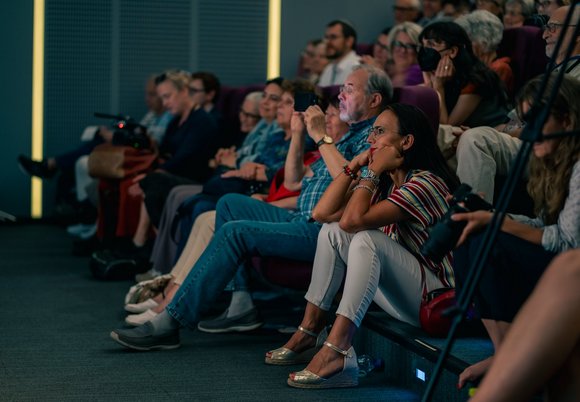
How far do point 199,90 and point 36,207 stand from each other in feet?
7.63

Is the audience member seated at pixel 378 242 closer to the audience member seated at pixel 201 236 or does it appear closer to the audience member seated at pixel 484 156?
the audience member seated at pixel 484 156

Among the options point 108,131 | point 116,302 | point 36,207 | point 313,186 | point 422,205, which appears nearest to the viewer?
point 422,205

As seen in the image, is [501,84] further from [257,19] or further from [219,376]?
[257,19]

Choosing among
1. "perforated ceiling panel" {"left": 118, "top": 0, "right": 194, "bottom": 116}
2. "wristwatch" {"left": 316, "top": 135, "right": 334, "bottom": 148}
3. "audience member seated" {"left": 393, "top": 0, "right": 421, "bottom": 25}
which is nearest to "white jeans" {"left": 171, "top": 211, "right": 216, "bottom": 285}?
"wristwatch" {"left": 316, "top": 135, "right": 334, "bottom": 148}

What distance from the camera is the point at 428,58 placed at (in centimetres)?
401

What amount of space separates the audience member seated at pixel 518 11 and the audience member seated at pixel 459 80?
1230 mm

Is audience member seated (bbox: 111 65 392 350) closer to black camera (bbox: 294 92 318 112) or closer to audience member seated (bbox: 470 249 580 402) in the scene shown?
Answer: black camera (bbox: 294 92 318 112)

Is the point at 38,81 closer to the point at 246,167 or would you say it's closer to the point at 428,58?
the point at 246,167

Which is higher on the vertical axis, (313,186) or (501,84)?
(501,84)

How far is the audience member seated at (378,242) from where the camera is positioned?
3.05 m

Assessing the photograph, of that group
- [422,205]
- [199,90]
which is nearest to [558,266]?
[422,205]

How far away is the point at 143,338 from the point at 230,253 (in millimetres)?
451

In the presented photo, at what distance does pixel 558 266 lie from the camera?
1817mm

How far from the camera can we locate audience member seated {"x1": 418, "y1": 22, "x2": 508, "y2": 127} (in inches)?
153
